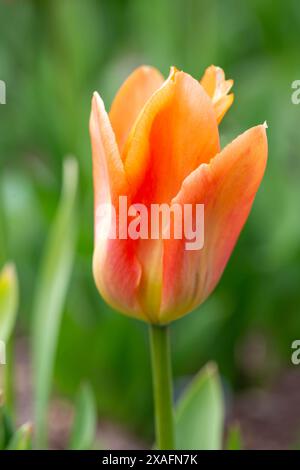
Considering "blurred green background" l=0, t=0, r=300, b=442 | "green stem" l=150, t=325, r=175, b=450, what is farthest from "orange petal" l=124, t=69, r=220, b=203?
"blurred green background" l=0, t=0, r=300, b=442

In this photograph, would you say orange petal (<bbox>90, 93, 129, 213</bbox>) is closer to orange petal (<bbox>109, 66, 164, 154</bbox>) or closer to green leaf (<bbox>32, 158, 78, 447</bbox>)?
orange petal (<bbox>109, 66, 164, 154</bbox>)

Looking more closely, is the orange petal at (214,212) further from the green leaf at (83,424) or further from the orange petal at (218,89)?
the green leaf at (83,424)

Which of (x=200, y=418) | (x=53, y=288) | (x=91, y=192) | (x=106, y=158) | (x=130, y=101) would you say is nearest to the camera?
(x=106, y=158)

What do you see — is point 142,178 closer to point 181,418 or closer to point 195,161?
point 195,161

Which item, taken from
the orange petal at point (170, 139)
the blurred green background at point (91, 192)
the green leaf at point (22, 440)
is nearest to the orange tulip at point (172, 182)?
the orange petal at point (170, 139)

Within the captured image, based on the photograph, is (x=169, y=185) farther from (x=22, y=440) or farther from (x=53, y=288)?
(x=53, y=288)

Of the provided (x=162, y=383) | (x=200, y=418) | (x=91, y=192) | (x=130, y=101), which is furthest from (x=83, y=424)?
(x=91, y=192)

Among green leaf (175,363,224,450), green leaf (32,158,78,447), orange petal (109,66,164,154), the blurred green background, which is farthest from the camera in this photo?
the blurred green background
